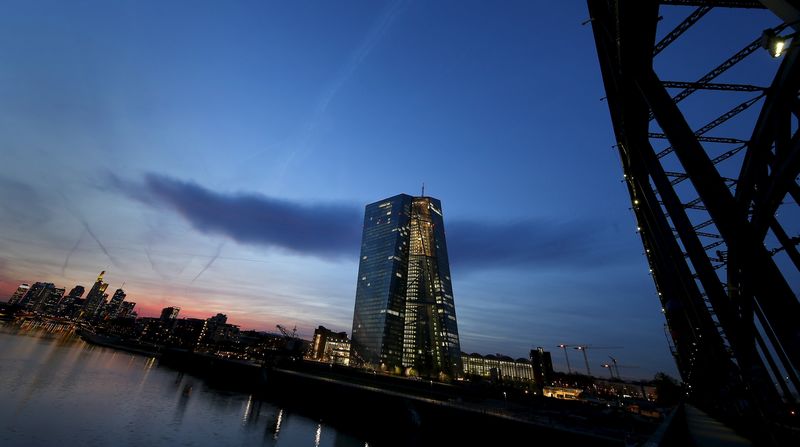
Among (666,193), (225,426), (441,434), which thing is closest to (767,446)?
(666,193)

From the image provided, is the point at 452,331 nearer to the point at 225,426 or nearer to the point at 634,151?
the point at 225,426

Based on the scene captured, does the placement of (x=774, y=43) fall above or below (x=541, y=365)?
below

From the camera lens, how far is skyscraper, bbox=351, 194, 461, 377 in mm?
144875

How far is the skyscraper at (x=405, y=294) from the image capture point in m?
145

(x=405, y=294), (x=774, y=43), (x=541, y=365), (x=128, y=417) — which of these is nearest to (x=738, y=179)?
(x=774, y=43)

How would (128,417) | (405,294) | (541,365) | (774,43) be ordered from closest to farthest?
(774,43) < (128,417) < (405,294) < (541,365)

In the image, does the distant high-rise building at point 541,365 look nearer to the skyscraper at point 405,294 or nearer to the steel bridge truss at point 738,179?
the skyscraper at point 405,294

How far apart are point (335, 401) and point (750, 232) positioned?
6149cm

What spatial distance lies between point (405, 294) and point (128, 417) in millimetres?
131000

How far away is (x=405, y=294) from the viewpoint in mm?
159000

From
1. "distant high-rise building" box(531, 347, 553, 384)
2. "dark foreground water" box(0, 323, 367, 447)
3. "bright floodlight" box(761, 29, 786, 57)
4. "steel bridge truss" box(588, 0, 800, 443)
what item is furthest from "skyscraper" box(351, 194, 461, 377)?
"bright floodlight" box(761, 29, 786, 57)

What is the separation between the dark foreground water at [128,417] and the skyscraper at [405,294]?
94661 millimetres

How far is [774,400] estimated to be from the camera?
13164 millimetres

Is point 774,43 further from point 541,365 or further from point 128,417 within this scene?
point 541,365
